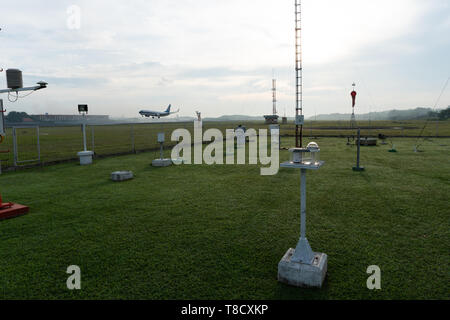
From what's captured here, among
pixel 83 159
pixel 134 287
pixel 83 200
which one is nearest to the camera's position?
pixel 134 287

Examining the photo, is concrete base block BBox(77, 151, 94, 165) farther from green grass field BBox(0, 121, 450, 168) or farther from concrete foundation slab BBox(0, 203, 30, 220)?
concrete foundation slab BBox(0, 203, 30, 220)

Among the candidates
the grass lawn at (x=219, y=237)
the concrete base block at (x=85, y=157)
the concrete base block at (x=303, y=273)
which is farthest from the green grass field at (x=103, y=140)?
the concrete base block at (x=303, y=273)

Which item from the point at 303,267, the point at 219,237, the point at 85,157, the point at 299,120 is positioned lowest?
the point at 219,237

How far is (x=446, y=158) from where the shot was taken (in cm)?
1461

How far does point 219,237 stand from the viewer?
5.30 metres

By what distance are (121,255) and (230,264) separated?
5.86 feet

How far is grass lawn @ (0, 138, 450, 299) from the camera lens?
377cm

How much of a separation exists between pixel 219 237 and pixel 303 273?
1907 mm

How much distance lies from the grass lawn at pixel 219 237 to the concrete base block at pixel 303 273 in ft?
0.30

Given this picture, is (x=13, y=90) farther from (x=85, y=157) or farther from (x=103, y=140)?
(x=103, y=140)

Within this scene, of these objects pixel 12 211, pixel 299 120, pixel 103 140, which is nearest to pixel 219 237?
pixel 299 120
